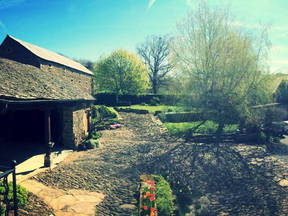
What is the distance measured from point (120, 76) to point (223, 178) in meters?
29.6

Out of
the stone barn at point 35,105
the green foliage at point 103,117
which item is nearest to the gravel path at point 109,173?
the stone barn at point 35,105

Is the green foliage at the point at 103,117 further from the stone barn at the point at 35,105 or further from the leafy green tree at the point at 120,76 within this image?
the leafy green tree at the point at 120,76

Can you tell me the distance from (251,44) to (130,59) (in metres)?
25.1

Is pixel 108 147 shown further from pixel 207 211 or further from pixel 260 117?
pixel 260 117

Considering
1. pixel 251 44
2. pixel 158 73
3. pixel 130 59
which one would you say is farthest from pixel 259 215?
pixel 158 73

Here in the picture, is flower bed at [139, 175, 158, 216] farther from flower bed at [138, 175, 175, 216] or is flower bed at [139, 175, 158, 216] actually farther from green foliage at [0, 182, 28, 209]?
green foliage at [0, 182, 28, 209]

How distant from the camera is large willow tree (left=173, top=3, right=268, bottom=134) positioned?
13.8 metres

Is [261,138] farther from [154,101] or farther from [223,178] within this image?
[154,101]

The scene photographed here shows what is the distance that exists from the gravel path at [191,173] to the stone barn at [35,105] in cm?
217

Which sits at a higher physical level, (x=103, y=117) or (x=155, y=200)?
(x=103, y=117)

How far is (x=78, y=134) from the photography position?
1193 centimetres

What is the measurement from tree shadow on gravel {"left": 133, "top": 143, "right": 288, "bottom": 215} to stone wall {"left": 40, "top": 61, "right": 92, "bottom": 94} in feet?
33.6

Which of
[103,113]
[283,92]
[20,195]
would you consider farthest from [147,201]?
[283,92]

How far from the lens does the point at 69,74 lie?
1903cm
